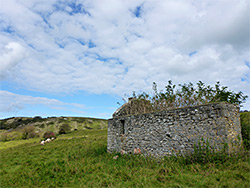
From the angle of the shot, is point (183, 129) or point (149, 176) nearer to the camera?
point (149, 176)

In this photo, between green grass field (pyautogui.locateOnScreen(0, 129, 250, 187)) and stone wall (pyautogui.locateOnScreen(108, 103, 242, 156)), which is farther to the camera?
stone wall (pyautogui.locateOnScreen(108, 103, 242, 156))

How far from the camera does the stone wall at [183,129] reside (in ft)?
19.9

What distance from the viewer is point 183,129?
6965 mm

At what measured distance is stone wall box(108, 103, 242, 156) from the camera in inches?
239

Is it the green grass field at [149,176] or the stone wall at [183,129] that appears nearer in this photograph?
the green grass field at [149,176]

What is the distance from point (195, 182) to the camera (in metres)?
4.61

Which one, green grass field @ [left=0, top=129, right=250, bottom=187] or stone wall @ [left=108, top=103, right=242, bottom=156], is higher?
stone wall @ [left=108, top=103, right=242, bottom=156]

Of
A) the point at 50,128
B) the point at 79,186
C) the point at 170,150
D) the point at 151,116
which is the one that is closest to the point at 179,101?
the point at 151,116

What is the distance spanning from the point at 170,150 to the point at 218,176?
2.60m

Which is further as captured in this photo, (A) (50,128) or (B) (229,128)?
(A) (50,128)

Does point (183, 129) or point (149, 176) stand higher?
point (183, 129)

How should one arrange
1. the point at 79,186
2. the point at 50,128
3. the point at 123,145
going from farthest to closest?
1. the point at 50,128
2. the point at 123,145
3. the point at 79,186

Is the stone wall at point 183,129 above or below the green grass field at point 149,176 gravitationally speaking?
above

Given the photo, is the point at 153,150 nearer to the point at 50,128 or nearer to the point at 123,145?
the point at 123,145
